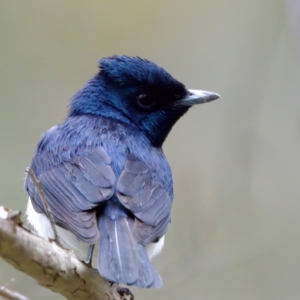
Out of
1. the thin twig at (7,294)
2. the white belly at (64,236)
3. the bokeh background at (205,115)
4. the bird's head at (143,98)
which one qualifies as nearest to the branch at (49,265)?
the thin twig at (7,294)

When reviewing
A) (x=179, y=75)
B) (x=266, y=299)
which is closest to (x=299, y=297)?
(x=266, y=299)

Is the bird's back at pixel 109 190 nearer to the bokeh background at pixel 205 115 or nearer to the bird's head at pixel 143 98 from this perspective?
the bird's head at pixel 143 98

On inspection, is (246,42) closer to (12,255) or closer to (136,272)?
(136,272)

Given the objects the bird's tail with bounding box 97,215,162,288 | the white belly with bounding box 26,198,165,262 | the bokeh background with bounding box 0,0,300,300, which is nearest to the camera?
the bird's tail with bounding box 97,215,162,288

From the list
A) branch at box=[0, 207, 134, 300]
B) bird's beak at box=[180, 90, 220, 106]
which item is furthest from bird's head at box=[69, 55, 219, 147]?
branch at box=[0, 207, 134, 300]

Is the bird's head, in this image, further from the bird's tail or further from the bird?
the bird's tail

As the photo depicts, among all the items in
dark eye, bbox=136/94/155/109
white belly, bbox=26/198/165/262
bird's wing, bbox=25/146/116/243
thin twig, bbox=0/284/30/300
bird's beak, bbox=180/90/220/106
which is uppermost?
bird's beak, bbox=180/90/220/106
